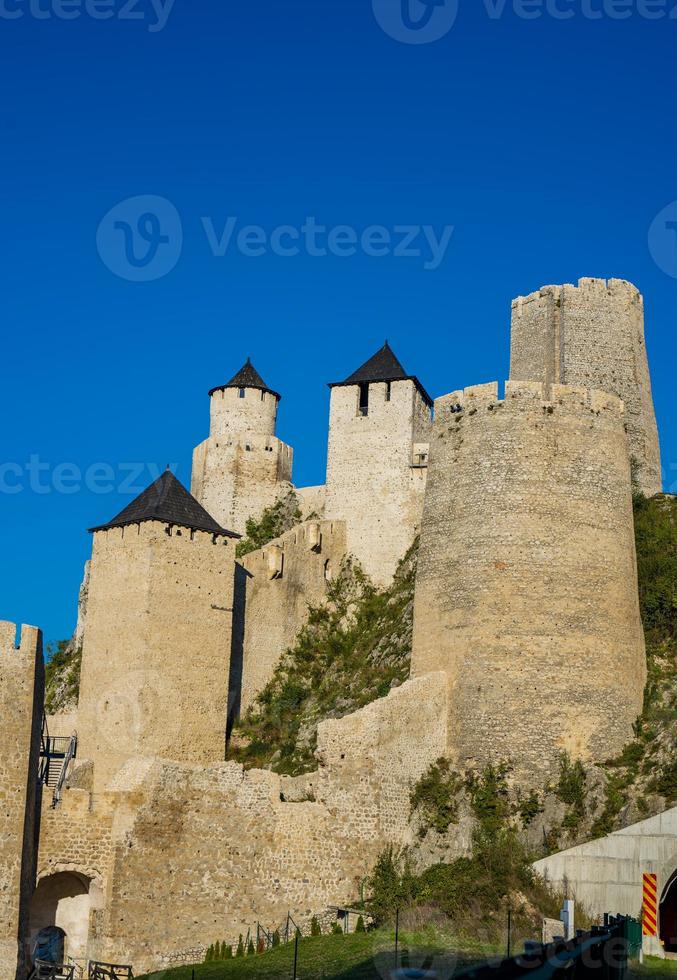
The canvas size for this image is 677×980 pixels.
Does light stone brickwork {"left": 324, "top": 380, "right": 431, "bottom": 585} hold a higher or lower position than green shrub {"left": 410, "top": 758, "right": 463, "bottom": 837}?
higher

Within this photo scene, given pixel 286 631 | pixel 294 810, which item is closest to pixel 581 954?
pixel 294 810

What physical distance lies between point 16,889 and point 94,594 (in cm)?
1245

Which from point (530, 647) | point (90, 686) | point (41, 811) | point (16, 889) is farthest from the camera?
point (90, 686)

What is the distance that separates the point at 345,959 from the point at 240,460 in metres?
25.3

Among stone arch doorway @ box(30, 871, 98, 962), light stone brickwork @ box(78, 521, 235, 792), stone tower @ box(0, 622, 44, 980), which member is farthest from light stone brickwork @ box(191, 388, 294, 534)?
stone tower @ box(0, 622, 44, 980)

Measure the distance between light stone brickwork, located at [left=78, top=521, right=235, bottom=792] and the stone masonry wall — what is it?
451 cm

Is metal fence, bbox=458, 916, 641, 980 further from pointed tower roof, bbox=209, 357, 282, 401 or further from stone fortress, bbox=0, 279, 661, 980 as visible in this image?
pointed tower roof, bbox=209, 357, 282, 401

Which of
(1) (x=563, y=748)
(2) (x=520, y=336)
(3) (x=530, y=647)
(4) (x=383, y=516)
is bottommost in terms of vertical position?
(1) (x=563, y=748)

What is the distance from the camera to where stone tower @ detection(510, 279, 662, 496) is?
37875mm

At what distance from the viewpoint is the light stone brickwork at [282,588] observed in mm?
38875

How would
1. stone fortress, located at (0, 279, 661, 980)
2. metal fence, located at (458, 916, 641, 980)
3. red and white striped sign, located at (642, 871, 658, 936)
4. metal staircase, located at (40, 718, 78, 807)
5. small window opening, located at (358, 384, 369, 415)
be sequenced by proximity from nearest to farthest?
metal fence, located at (458, 916, 641, 980) < red and white striped sign, located at (642, 871, 658, 936) < stone fortress, located at (0, 279, 661, 980) < metal staircase, located at (40, 718, 78, 807) < small window opening, located at (358, 384, 369, 415)

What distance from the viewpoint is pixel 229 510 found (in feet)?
149

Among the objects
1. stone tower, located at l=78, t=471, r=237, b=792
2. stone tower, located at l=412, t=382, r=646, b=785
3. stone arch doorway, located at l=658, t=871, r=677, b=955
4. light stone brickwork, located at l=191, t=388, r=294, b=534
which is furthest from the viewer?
light stone brickwork, located at l=191, t=388, r=294, b=534

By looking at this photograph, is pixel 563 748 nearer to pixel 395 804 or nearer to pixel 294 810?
pixel 395 804
